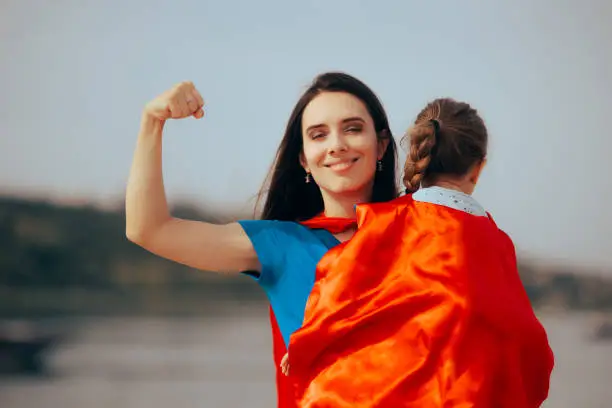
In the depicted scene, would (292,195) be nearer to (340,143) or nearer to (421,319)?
(340,143)

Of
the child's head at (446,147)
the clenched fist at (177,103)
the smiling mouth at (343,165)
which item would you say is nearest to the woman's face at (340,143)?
the smiling mouth at (343,165)

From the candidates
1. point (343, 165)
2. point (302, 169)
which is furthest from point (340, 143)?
point (302, 169)

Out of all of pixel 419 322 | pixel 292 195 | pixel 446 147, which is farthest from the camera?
pixel 292 195

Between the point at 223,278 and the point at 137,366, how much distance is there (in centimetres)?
311

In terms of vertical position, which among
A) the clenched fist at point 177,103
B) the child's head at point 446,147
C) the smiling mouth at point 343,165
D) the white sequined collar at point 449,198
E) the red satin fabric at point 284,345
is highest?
the clenched fist at point 177,103

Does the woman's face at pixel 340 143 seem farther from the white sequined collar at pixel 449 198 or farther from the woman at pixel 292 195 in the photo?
the white sequined collar at pixel 449 198

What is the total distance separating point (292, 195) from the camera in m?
1.50

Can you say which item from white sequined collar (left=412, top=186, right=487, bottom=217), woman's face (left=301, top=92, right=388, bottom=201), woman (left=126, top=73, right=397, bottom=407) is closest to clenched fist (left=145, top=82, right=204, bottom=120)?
woman (left=126, top=73, right=397, bottom=407)

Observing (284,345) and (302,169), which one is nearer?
(284,345)

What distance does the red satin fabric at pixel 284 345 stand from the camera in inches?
52.6

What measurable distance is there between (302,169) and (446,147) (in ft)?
1.12

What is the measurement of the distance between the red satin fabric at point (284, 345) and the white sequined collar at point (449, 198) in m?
0.19

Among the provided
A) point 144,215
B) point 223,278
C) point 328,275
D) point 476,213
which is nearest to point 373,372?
point 328,275

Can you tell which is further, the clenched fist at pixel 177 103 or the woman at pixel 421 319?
the clenched fist at pixel 177 103
